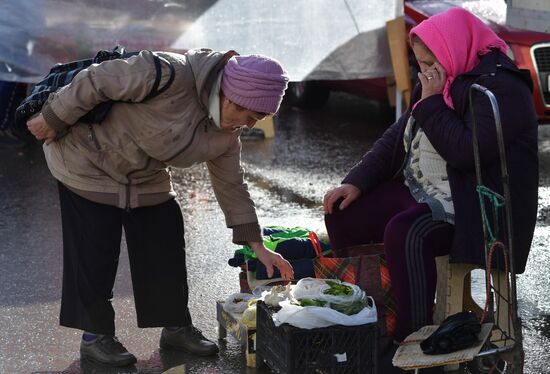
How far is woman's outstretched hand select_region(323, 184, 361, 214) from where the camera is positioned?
4797 millimetres

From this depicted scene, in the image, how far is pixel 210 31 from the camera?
29.9 feet

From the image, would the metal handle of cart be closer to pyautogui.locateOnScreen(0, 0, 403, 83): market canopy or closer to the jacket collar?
the jacket collar

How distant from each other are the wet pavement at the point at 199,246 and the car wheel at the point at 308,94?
0.97m

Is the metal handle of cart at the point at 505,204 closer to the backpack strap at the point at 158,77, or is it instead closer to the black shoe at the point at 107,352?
the backpack strap at the point at 158,77

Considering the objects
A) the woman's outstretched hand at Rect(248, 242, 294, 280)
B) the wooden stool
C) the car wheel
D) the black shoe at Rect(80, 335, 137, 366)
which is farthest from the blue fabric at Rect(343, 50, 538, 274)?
the car wheel

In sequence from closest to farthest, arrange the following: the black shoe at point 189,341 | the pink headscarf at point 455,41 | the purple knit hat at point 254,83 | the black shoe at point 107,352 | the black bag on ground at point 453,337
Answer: the black bag on ground at point 453,337, the purple knit hat at point 254,83, the pink headscarf at point 455,41, the black shoe at point 107,352, the black shoe at point 189,341

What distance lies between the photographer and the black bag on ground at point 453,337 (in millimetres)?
3756

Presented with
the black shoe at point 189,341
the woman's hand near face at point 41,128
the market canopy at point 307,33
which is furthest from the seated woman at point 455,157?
the market canopy at point 307,33

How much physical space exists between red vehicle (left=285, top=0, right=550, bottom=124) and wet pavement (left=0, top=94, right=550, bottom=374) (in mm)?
384

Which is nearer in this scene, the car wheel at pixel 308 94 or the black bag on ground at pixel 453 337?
the black bag on ground at pixel 453 337

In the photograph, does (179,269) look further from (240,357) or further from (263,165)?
(263,165)

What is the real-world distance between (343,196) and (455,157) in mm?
731

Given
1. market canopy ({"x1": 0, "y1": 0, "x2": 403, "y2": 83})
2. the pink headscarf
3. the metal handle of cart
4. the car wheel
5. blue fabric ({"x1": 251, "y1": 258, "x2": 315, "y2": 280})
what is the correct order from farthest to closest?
the car wheel → market canopy ({"x1": 0, "y1": 0, "x2": 403, "y2": 83}) → blue fabric ({"x1": 251, "y1": 258, "x2": 315, "y2": 280}) → the pink headscarf → the metal handle of cart

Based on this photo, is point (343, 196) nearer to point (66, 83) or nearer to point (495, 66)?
point (495, 66)
